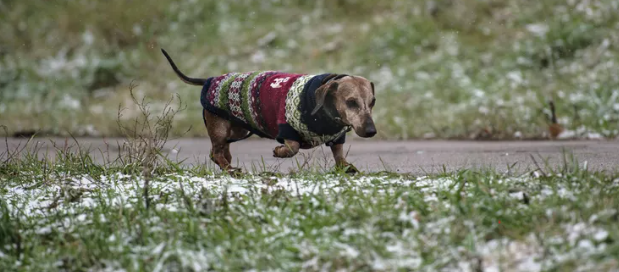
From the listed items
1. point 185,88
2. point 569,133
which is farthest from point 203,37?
point 569,133

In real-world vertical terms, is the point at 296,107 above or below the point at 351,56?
below

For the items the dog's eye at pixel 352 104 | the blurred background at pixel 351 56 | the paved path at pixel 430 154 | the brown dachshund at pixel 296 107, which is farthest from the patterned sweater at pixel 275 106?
the blurred background at pixel 351 56

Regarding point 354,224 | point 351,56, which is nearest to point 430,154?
point 354,224

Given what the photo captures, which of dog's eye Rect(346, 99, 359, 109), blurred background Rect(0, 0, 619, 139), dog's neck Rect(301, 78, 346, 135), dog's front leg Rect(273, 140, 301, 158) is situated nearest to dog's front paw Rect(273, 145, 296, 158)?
dog's front leg Rect(273, 140, 301, 158)

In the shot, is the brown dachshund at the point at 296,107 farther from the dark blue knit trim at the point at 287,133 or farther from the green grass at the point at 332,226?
the green grass at the point at 332,226

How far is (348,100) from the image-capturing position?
4.54 meters

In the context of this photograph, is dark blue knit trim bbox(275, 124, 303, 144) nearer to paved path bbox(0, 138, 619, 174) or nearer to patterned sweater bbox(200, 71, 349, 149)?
patterned sweater bbox(200, 71, 349, 149)

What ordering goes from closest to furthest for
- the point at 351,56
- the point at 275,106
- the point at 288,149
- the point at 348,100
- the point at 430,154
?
the point at 348,100, the point at 288,149, the point at 275,106, the point at 430,154, the point at 351,56

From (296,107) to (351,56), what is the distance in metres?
6.68

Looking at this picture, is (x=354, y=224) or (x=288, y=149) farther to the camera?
(x=288, y=149)

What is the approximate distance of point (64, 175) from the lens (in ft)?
14.7

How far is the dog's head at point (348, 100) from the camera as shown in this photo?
449 centimetres

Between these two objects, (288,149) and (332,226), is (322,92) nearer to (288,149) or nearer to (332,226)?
(288,149)

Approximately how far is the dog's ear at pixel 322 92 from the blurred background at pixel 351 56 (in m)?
3.96
